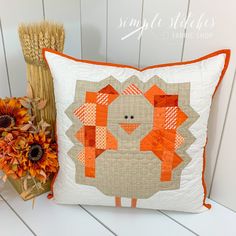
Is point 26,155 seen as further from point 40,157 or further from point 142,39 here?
point 142,39

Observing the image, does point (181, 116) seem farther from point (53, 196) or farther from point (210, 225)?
point (53, 196)

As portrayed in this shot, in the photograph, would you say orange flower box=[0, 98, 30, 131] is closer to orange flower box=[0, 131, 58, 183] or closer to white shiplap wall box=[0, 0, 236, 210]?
orange flower box=[0, 131, 58, 183]

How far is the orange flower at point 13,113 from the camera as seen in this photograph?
0.82 m

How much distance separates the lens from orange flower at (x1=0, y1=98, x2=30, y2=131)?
82 cm

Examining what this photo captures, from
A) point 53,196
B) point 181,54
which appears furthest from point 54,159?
→ point 181,54

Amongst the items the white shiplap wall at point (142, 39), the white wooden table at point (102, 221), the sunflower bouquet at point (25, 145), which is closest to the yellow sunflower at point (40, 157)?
the sunflower bouquet at point (25, 145)

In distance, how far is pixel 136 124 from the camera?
2.43ft

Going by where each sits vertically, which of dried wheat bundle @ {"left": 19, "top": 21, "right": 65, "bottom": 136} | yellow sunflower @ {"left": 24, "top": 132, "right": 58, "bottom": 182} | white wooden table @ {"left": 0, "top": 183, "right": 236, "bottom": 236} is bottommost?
white wooden table @ {"left": 0, "top": 183, "right": 236, "bottom": 236}

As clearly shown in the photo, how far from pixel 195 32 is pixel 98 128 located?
368 mm

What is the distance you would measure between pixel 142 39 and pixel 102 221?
0.55 meters

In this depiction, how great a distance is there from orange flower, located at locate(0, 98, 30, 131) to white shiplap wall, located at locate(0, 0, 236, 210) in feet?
0.70

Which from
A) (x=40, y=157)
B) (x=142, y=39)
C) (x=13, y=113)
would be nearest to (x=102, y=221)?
(x=40, y=157)

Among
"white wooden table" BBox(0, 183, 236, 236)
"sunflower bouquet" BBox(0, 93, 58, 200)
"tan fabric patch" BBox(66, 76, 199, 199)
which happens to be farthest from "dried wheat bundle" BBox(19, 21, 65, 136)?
"white wooden table" BBox(0, 183, 236, 236)

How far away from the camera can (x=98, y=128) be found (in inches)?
29.6
